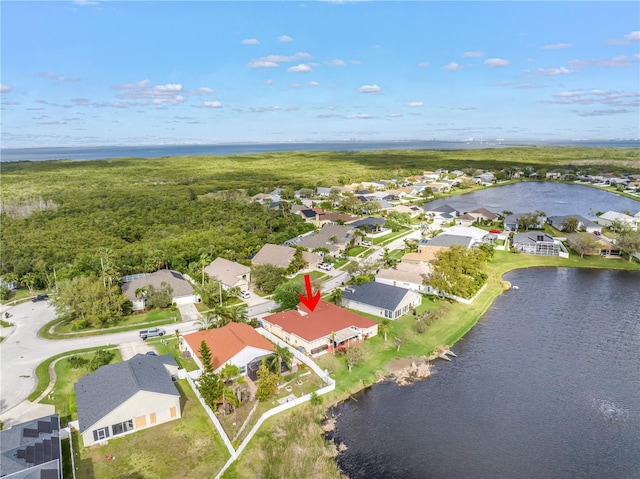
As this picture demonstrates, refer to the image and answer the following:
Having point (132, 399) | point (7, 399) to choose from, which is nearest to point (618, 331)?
point (132, 399)

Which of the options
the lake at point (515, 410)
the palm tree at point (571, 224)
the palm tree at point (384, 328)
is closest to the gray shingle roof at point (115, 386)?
the lake at point (515, 410)

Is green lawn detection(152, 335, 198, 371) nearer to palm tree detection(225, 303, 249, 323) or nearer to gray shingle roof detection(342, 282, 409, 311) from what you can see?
palm tree detection(225, 303, 249, 323)

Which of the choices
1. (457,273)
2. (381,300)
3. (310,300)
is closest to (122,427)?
(310,300)

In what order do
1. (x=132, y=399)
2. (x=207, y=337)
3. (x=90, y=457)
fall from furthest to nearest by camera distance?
1. (x=207, y=337)
2. (x=132, y=399)
3. (x=90, y=457)

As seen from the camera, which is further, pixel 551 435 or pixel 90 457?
pixel 551 435

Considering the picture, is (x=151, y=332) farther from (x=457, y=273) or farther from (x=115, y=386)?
(x=457, y=273)

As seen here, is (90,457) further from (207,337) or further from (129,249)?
(129,249)
